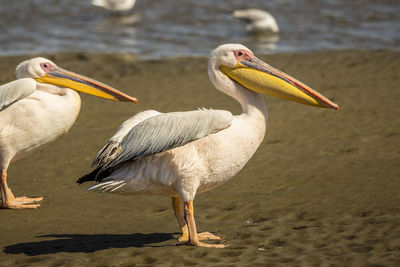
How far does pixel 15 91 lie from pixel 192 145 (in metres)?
1.85

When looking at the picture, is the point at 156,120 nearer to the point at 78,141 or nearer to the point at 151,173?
the point at 151,173

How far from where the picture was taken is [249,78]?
4461mm

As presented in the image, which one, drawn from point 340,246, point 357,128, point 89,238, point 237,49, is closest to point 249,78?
point 237,49

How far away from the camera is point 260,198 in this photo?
5637 mm

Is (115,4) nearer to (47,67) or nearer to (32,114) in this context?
(47,67)

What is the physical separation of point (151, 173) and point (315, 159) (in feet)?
9.00

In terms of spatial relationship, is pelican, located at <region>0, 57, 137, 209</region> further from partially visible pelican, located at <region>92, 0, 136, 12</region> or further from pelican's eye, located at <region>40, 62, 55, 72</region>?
partially visible pelican, located at <region>92, 0, 136, 12</region>

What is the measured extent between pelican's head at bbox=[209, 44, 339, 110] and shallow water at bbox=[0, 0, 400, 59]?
23.7 feet

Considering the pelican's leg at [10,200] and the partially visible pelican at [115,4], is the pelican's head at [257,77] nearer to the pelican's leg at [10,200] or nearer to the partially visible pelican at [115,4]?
the pelican's leg at [10,200]

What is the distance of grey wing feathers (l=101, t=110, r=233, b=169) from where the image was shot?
415 cm

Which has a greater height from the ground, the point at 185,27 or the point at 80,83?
the point at 185,27

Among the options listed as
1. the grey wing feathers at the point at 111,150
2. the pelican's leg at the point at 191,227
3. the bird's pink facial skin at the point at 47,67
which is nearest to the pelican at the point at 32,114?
the bird's pink facial skin at the point at 47,67

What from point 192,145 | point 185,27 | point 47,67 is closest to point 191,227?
point 192,145

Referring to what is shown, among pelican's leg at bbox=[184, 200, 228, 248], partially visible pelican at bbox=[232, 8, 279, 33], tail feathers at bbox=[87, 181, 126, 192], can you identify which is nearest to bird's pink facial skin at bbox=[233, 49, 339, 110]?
pelican's leg at bbox=[184, 200, 228, 248]
